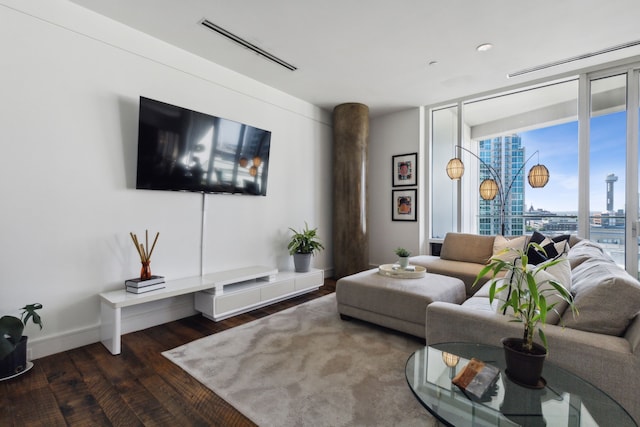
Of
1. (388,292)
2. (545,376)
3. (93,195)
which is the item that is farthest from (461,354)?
(93,195)

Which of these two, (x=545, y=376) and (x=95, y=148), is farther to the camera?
(x=95, y=148)

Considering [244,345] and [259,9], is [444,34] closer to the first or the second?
[259,9]

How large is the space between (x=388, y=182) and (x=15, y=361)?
4852mm

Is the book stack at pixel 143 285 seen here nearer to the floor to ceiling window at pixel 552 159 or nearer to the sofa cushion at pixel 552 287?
the sofa cushion at pixel 552 287

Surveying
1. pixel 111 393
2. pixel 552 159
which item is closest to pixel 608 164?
pixel 552 159

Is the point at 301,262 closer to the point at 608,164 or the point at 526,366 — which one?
the point at 526,366

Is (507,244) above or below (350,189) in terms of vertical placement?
below

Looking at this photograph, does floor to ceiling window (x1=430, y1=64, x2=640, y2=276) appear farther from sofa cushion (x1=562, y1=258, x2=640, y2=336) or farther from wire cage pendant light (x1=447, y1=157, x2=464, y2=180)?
sofa cushion (x1=562, y1=258, x2=640, y2=336)

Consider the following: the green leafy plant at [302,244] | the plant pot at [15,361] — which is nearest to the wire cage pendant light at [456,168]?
the green leafy plant at [302,244]

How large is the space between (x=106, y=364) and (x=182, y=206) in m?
1.54

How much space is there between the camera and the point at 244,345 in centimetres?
250

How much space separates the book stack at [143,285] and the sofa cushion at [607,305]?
3.00m

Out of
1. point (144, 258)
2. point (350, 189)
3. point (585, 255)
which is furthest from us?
point (350, 189)

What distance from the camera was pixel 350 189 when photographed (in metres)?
4.85
